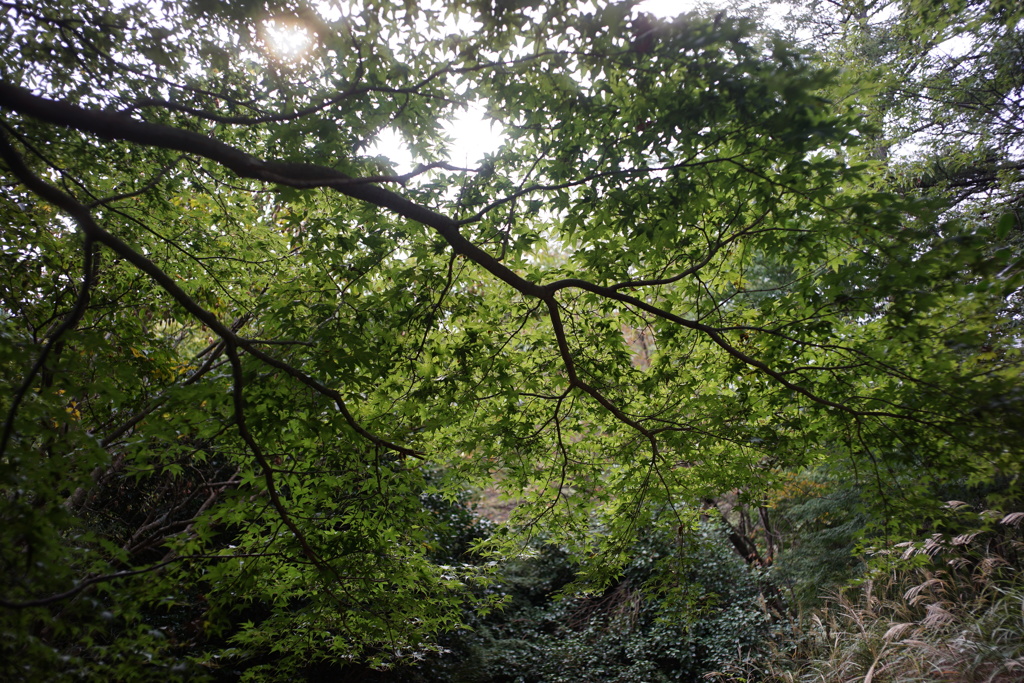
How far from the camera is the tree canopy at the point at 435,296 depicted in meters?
2.35

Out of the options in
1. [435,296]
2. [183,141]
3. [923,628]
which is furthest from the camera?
[923,628]

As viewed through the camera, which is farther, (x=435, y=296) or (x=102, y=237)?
(x=435, y=296)

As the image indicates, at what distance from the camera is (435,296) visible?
142 inches

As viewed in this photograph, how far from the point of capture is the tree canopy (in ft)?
7.72

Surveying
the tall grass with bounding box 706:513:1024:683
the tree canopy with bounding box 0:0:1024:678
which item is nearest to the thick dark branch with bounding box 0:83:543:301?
the tree canopy with bounding box 0:0:1024:678

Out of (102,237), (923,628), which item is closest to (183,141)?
(102,237)

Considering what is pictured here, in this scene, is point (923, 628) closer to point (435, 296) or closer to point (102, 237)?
point (435, 296)

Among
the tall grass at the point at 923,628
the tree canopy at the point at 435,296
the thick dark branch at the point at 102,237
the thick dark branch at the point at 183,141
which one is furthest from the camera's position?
the tall grass at the point at 923,628

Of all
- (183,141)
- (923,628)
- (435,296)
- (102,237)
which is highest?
(435,296)

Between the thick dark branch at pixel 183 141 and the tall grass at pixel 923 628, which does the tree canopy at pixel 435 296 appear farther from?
the tall grass at pixel 923 628

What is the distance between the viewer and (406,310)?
10.8ft

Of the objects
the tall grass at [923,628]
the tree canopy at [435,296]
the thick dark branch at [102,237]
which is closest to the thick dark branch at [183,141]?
the tree canopy at [435,296]

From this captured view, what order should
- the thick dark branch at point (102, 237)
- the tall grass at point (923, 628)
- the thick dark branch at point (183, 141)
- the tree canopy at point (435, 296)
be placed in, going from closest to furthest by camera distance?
the thick dark branch at point (183, 141), the thick dark branch at point (102, 237), the tree canopy at point (435, 296), the tall grass at point (923, 628)

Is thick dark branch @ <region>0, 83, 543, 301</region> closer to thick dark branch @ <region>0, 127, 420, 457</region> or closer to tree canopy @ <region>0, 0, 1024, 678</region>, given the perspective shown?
tree canopy @ <region>0, 0, 1024, 678</region>
